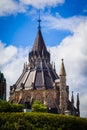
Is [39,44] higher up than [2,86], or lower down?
higher up

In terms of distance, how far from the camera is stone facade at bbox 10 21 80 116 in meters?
148

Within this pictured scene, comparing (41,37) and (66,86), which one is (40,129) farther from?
(41,37)

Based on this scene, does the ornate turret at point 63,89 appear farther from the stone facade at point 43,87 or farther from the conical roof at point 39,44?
the conical roof at point 39,44

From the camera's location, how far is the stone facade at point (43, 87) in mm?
148125

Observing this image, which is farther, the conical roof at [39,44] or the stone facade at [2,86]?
the conical roof at [39,44]

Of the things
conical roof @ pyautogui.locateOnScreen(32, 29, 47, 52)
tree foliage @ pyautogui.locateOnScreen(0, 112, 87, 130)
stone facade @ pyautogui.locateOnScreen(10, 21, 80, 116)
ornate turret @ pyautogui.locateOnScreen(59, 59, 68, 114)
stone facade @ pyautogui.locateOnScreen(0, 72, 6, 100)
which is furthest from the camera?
conical roof @ pyautogui.locateOnScreen(32, 29, 47, 52)

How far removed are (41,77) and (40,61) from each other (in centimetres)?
1055

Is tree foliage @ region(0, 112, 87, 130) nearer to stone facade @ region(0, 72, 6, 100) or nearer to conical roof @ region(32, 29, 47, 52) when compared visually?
stone facade @ region(0, 72, 6, 100)

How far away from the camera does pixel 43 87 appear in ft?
500

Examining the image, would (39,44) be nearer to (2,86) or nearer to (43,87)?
(43,87)

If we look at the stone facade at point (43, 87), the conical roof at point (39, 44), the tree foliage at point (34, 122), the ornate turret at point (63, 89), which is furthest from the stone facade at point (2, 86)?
the tree foliage at point (34, 122)

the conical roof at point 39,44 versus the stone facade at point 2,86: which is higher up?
the conical roof at point 39,44

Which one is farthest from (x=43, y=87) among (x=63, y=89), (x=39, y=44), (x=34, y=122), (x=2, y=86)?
(x=34, y=122)

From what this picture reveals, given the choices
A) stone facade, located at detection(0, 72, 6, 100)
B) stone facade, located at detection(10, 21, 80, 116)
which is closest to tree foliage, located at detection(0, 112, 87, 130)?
stone facade, located at detection(0, 72, 6, 100)
